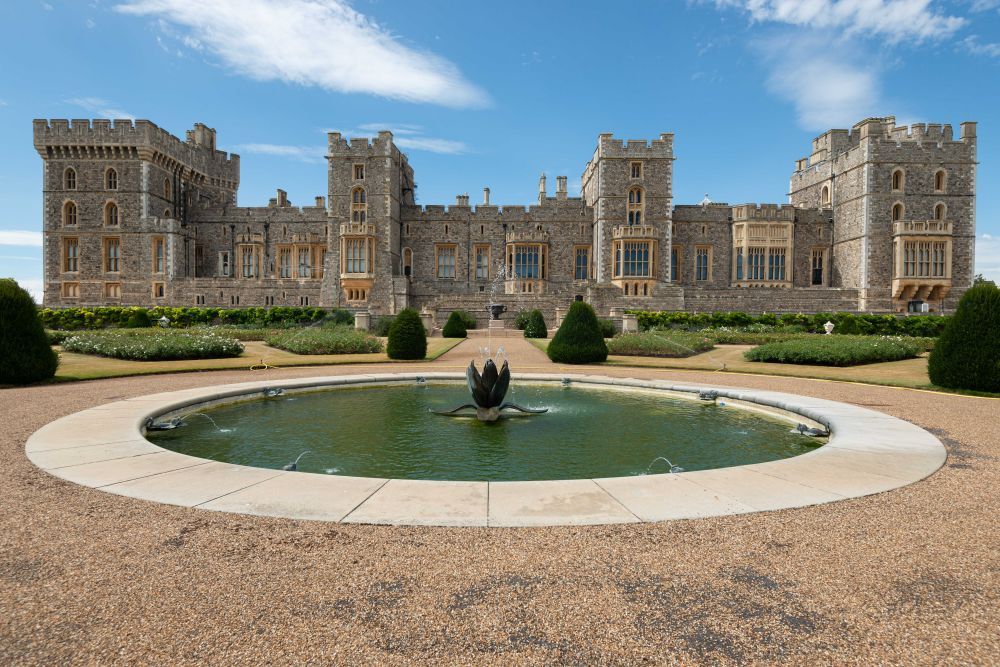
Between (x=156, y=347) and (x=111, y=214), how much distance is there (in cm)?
3147

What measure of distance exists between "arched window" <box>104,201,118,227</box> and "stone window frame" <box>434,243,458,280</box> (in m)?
23.8

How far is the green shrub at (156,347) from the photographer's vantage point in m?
16.9

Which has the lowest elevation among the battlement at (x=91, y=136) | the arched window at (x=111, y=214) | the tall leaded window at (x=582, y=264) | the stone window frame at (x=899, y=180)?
the tall leaded window at (x=582, y=264)

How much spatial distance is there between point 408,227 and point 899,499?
41204mm

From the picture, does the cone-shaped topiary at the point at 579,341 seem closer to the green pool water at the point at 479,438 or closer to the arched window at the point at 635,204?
the green pool water at the point at 479,438

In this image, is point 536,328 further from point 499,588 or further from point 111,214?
point 111,214

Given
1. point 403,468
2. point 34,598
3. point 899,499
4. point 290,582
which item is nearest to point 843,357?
point 899,499

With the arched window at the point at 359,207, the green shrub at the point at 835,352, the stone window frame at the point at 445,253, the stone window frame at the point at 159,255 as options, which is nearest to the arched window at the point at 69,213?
the stone window frame at the point at 159,255

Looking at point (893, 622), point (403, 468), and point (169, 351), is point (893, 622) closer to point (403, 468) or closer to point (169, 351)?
point (403, 468)

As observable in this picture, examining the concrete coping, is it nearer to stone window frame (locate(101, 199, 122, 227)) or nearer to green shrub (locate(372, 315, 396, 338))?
green shrub (locate(372, 315, 396, 338))

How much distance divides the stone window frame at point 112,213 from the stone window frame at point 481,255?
Result: 26.4m

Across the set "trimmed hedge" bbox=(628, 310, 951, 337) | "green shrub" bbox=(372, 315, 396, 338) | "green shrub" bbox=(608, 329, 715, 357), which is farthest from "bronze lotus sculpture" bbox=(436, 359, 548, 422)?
"trimmed hedge" bbox=(628, 310, 951, 337)

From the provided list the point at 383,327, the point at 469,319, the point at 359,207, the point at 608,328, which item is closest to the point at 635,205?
the point at 608,328

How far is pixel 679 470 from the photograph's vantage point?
5648mm
